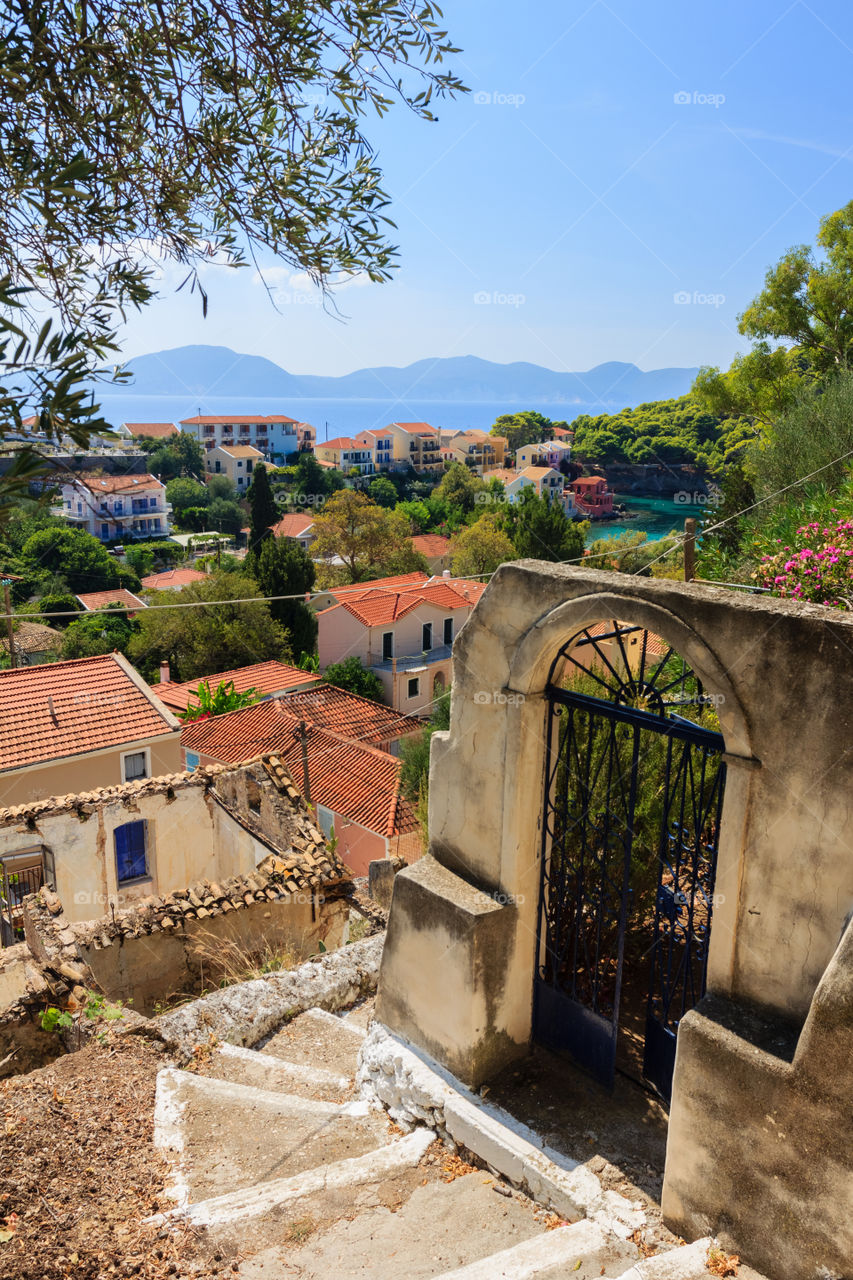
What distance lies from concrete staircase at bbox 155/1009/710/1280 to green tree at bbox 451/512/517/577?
47.5m

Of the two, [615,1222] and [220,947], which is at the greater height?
[615,1222]

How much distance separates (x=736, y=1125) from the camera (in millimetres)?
4336

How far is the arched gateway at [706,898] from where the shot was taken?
4.09 metres

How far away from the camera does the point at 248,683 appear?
34.2m

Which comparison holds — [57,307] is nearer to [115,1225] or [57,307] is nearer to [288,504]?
[115,1225]

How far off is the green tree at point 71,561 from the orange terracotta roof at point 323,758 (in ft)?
121

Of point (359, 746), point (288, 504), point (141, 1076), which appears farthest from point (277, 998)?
point (288, 504)

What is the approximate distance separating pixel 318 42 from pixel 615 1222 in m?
6.27

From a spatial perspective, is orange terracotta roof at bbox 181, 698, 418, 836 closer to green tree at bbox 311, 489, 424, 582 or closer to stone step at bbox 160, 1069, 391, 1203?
stone step at bbox 160, 1069, 391, 1203


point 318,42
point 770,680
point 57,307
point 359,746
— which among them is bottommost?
point 359,746

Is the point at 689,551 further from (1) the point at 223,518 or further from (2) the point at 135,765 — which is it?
(1) the point at 223,518

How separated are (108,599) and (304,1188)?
5529 centimetres

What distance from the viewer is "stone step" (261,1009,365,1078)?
7.11 metres

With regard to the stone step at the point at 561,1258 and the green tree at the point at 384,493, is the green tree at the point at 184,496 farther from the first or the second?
the stone step at the point at 561,1258
